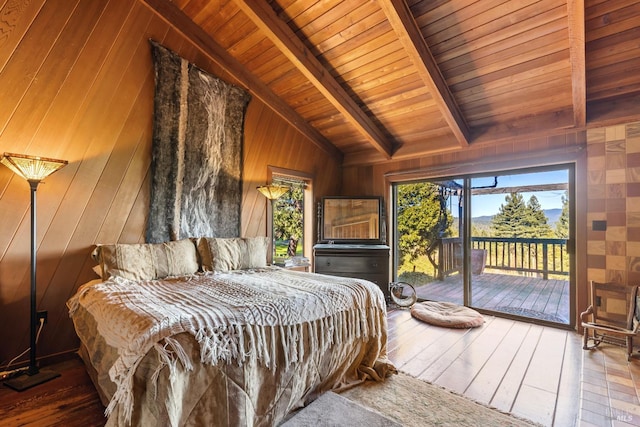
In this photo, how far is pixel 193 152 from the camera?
3.16 meters

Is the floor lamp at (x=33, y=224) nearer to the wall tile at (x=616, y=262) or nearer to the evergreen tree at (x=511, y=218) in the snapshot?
the evergreen tree at (x=511, y=218)

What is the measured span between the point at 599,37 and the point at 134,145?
4.09m

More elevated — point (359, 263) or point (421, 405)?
point (359, 263)

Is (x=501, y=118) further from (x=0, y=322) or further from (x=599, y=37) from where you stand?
(x=0, y=322)

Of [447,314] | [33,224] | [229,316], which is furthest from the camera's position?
[447,314]

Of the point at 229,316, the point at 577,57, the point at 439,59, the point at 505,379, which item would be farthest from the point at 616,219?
the point at 229,316

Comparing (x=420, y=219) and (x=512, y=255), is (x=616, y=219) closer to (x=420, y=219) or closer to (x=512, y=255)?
(x=512, y=255)

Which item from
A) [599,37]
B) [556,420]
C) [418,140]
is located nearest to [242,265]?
[556,420]

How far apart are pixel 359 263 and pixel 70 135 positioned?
10.6 feet

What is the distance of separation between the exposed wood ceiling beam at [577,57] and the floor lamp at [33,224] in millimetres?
3711

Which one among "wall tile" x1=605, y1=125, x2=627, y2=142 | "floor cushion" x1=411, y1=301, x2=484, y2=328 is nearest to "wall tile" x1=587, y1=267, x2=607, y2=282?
"floor cushion" x1=411, y1=301, x2=484, y2=328

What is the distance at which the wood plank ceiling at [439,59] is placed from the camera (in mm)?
2369

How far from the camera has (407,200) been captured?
4551 mm

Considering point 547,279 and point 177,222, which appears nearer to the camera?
point 177,222
